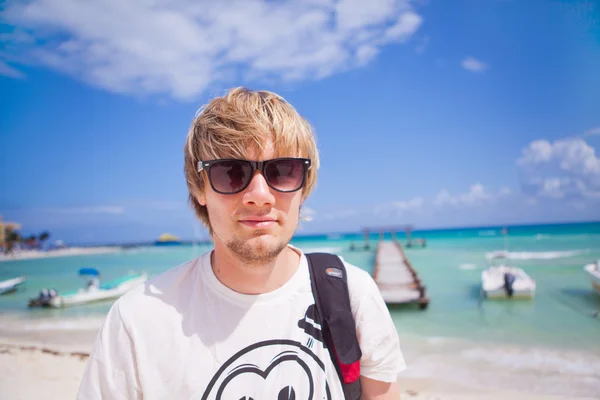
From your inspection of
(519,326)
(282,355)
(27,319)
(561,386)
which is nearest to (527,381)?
(561,386)

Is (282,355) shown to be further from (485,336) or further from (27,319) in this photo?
(27,319)

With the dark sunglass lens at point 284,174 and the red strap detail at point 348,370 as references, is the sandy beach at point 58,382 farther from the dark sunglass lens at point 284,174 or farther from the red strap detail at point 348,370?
the dark sunglass lens at point 284,174

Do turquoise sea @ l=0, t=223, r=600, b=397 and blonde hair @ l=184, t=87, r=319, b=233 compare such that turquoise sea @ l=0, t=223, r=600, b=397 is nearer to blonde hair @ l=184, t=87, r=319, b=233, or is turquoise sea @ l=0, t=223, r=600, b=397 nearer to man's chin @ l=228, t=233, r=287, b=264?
man's chin @ l=228, t=233, r=287, b=264

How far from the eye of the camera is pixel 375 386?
5.38ft

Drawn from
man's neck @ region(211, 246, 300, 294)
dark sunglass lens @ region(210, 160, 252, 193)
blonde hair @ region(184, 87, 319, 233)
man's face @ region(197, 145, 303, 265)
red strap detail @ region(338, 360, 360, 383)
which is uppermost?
blonde hair @ region(184, 87, 319, 233)

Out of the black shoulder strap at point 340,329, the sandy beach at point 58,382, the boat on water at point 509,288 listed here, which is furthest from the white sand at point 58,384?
the boat on water at point 509,288

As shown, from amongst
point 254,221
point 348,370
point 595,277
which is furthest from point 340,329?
point 595,277

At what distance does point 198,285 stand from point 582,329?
45.2 ft

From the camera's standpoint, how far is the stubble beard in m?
1.55

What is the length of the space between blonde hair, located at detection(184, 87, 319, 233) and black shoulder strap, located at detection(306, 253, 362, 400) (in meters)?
0.68

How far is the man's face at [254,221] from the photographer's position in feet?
5.09

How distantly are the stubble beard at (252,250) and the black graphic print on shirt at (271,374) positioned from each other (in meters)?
0.36

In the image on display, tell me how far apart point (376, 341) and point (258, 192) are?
88 centimetres

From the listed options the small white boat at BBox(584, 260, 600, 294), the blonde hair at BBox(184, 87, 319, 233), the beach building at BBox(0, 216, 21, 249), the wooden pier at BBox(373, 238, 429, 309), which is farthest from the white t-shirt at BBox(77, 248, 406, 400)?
the beach building at BBox(0, 216, 21, 249)
